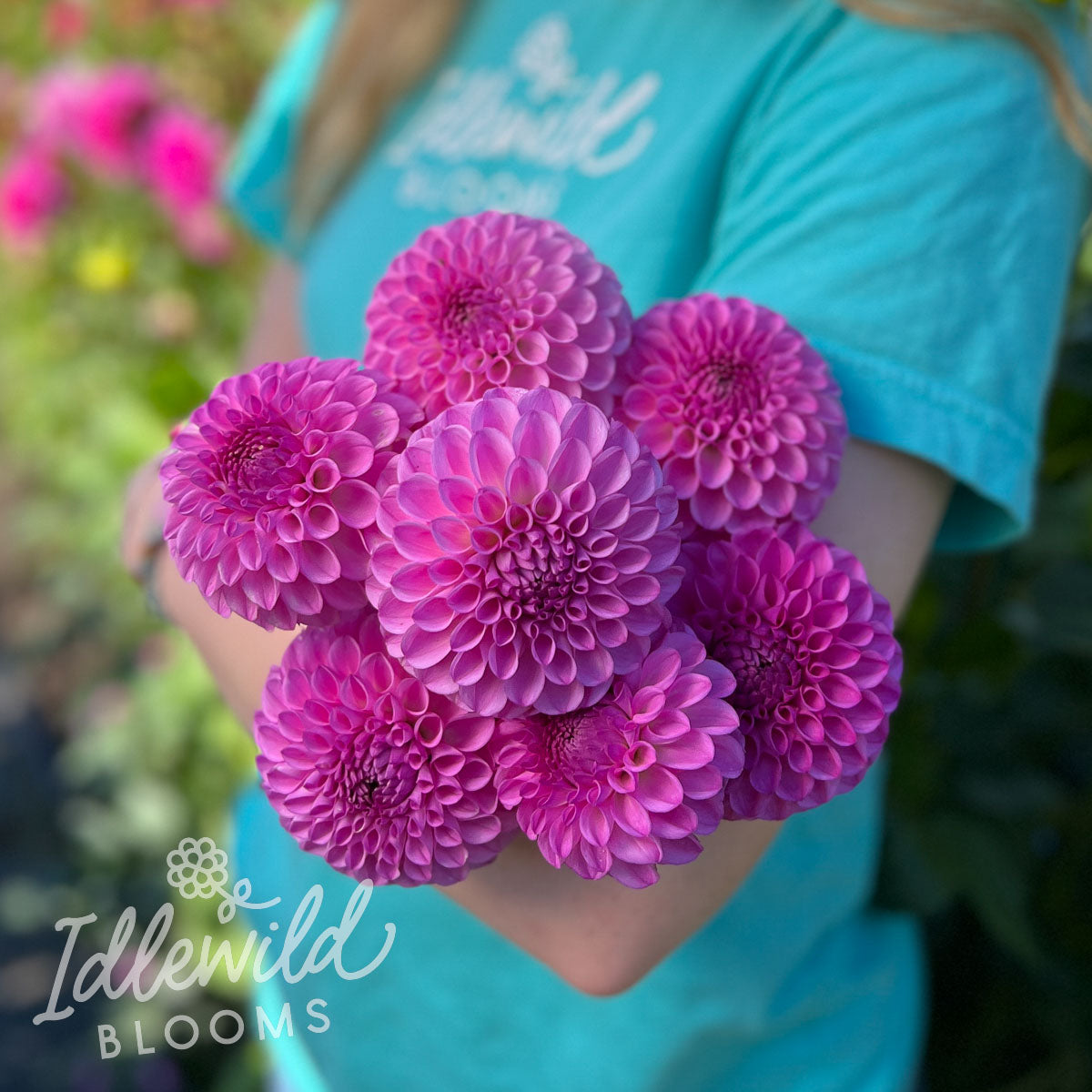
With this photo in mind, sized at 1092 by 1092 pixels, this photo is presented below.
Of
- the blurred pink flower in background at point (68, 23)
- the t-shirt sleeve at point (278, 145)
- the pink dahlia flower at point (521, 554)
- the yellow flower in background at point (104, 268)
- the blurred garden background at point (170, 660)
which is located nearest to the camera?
the pink dahlia flower at point (521, 554)

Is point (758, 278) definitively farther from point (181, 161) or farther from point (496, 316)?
point (181, 161)

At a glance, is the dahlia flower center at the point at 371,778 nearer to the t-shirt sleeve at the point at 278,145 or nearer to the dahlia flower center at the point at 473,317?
the dahlia flower center at the point at 473,317

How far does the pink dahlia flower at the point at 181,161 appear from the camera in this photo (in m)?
1.49

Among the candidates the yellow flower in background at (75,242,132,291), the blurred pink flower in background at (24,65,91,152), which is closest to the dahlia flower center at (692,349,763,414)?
the yellow flower in background at (75,242,132,291)

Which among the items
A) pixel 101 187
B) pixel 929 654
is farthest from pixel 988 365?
pixel 101 187

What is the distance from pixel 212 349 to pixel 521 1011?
4.36 feet

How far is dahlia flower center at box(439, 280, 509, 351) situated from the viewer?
384mm

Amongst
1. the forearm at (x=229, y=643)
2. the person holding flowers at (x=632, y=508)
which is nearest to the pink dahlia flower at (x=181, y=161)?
the person holding flowers at (x=632, y=508)

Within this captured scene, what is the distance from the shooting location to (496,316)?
0.39m

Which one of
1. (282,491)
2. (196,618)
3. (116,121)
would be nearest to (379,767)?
(282,491)

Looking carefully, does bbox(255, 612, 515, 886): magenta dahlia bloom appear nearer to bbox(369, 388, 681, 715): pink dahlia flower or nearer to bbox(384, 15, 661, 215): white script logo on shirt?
bbox(369, 388, 681, 715): pink dahlia flower

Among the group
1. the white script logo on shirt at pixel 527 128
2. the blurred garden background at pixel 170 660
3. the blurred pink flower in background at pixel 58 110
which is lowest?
the blurred garden background at pixel 170 660

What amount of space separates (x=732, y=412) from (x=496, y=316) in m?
0.10

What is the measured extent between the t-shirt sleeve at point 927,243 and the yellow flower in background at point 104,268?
3.96ft
